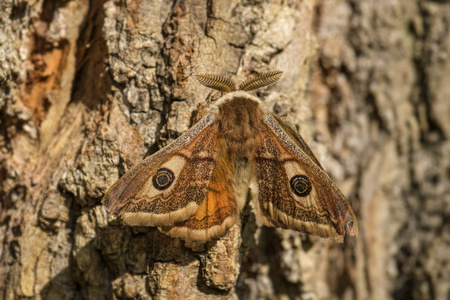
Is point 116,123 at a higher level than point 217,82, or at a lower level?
lower

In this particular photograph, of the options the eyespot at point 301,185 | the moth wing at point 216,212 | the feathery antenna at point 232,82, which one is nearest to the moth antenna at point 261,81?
the feathery antenna at point 232,82

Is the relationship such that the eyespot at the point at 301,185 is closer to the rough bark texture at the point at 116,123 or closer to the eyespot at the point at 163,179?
the rough bark texture at the point at 116,123

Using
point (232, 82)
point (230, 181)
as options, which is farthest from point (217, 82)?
point (230, 181)

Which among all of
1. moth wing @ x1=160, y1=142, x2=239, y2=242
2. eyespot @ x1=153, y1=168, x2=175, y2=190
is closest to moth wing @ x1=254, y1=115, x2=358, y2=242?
moth wing @ x1=160, y1=142, x2=239, y2=242

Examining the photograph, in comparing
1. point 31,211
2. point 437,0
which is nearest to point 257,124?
point 31,211

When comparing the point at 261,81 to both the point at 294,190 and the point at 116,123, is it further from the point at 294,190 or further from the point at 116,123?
the point at 116,123

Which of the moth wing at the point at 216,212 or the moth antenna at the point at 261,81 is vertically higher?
the moth antenna at the point at 261,81
